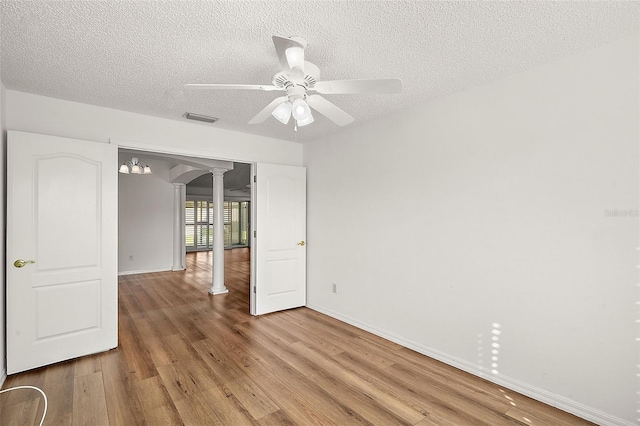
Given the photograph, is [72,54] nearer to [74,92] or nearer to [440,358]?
[74,92]

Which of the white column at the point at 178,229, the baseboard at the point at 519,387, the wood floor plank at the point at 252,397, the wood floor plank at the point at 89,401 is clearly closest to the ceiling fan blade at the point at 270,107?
the wood floor plank at the point at 252,397

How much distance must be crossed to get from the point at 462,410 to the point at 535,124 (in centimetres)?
210

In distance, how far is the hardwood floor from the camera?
2074 mm

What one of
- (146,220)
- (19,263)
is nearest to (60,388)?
(19,263)

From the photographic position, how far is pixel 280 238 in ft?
14.1

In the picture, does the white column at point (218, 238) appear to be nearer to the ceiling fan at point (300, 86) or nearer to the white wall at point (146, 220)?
the white wall at point (146, 220)

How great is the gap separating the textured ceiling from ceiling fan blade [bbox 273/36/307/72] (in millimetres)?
222

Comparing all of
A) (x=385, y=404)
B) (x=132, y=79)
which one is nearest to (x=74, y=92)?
(x=132, y=79)

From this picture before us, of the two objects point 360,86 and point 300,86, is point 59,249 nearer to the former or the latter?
point 300,86

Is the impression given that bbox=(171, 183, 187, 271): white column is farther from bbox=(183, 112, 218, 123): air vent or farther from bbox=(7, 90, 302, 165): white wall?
bbox=(183, 112, 218, 123): air vent

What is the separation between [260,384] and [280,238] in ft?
6.89

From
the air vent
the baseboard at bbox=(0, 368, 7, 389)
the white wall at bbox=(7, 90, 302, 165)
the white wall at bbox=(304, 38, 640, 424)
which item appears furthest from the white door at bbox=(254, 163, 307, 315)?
the baseboard at bbox=(0, 368, 7, 389)

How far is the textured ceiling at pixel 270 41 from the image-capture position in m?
1.65

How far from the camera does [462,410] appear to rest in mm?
2141
